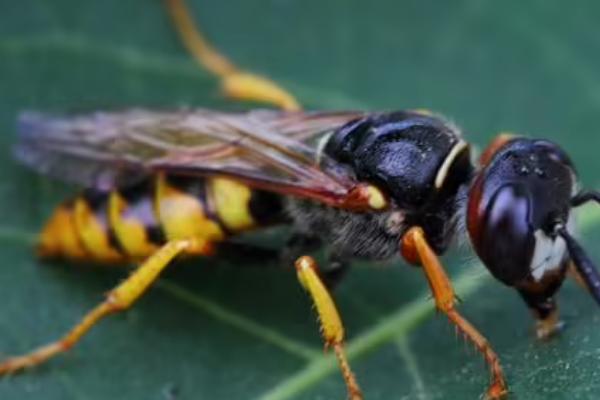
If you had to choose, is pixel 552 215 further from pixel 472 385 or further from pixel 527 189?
pixel 472 385

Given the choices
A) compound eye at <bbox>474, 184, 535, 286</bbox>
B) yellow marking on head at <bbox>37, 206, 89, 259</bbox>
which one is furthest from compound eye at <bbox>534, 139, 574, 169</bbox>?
yellow marking on head at <bbox>37, 206, 89, 259</bbox>

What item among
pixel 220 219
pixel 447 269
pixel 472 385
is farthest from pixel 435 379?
pixel 220 219

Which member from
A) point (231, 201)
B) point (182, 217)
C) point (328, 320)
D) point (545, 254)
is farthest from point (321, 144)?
point (545, 254)

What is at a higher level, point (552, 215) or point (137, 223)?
point (552, 215)

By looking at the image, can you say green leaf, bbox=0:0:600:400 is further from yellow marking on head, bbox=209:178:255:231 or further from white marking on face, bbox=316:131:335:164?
white marking on face, bbox=316:131:335:164

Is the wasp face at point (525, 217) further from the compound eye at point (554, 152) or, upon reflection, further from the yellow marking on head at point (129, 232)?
the yellow marking on head at point (129, 232)

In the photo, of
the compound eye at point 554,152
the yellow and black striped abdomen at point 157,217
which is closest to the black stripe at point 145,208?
the yellow and black striped abdomen at point 157,217
